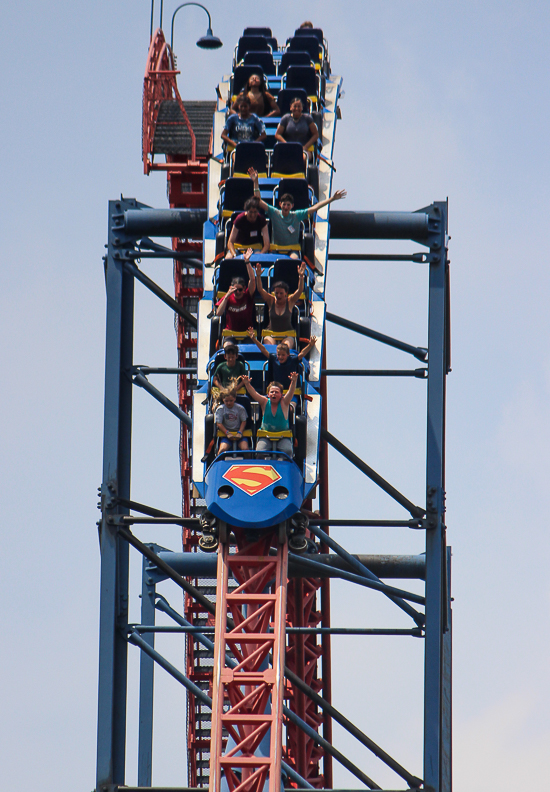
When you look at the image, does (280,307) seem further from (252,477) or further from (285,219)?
(252,477)

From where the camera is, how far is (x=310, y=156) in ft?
63.6

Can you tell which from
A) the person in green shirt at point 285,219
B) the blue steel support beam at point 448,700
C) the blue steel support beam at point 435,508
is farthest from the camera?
the blue steel support beam at point 448,700

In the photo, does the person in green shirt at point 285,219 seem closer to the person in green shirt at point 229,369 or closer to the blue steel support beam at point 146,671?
the person in green shirt at point 229,369

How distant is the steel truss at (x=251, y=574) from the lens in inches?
586

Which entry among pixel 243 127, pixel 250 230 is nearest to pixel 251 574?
pixel 250 230

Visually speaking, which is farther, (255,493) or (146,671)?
(146,671)

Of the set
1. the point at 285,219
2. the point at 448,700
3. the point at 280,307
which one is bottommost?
the point at 448,700

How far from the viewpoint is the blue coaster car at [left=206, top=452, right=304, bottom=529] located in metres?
15.1

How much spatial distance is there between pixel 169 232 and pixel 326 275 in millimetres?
1715

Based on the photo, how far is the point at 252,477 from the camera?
15180 mm

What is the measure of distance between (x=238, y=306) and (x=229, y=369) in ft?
2.82

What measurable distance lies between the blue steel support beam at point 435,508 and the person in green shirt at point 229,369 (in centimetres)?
233

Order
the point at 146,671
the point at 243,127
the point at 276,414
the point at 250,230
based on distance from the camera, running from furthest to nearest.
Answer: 1. the point at 146,671
2. the point at 243,127
3. the point at 250,230
4. the point at 276,414

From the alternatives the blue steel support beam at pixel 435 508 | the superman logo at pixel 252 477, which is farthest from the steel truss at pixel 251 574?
the superman logo at pixel 252 477
